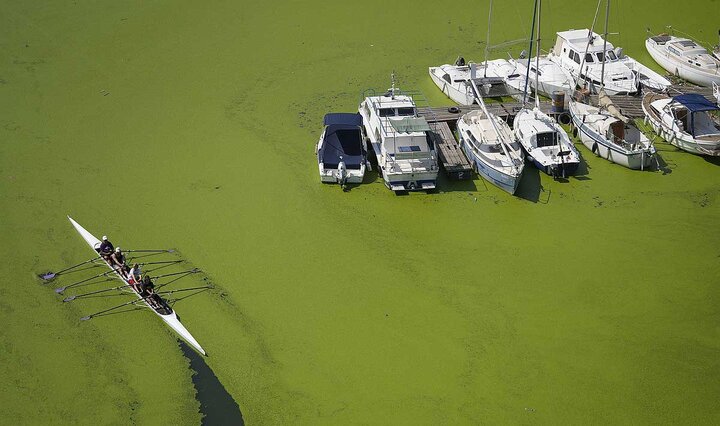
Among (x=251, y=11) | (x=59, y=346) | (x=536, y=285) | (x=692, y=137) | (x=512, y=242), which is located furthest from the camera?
(x=251, y=11)

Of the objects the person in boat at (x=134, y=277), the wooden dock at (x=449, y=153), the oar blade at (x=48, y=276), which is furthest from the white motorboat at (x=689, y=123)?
the oar blade at (x=48, y=276)

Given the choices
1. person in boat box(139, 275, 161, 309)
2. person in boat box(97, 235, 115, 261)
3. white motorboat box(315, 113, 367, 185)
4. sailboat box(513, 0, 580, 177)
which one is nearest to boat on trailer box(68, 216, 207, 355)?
person in boat box(139, 275, 161, 309)

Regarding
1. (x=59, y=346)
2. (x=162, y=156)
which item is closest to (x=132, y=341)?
(x=59, y=346)

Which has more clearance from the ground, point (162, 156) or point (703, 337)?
point (162, 156)

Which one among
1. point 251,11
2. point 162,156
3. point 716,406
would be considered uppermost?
point 251,11

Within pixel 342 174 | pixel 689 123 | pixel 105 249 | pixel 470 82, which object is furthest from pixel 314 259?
pixel 689 123

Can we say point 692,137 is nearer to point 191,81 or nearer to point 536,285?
point 536,285
